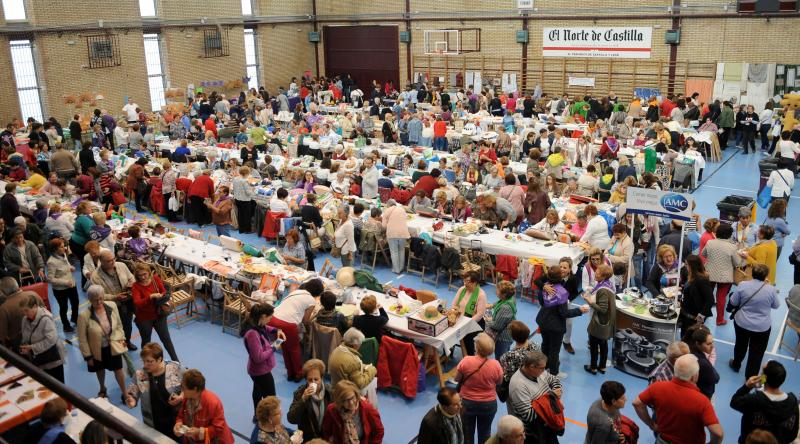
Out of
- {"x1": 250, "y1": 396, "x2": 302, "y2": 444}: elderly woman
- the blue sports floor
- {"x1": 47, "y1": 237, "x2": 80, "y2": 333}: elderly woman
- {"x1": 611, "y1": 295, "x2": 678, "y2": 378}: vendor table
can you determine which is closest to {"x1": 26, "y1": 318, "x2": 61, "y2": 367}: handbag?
the blue sports floor

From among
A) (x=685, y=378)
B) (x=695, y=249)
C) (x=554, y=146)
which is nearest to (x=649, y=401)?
(x=685, y=378)

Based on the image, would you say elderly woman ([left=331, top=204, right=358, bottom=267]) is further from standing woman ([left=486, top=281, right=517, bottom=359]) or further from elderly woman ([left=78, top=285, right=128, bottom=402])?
elderly woman ([left=78, top=285, right=128, bottom=402])

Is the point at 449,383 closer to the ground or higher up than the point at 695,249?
closer to the ground

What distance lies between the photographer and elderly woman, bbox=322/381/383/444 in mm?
5203

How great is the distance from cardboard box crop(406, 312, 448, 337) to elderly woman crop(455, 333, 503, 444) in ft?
5.61

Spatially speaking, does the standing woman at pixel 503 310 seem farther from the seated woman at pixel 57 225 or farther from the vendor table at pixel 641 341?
the seated woman at pixel 57 225

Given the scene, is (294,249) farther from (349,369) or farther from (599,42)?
(599,42)

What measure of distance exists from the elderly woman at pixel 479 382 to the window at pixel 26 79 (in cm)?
2201

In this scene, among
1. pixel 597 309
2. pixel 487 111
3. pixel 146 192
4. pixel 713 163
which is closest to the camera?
pixel 597 309

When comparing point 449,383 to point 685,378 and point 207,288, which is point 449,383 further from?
point 207,288

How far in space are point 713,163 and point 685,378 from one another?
48.2ft

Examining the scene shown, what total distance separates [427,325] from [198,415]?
10.2 ft

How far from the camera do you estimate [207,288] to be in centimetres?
1011

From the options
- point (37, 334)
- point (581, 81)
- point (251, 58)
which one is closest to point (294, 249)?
point (37, 334)
